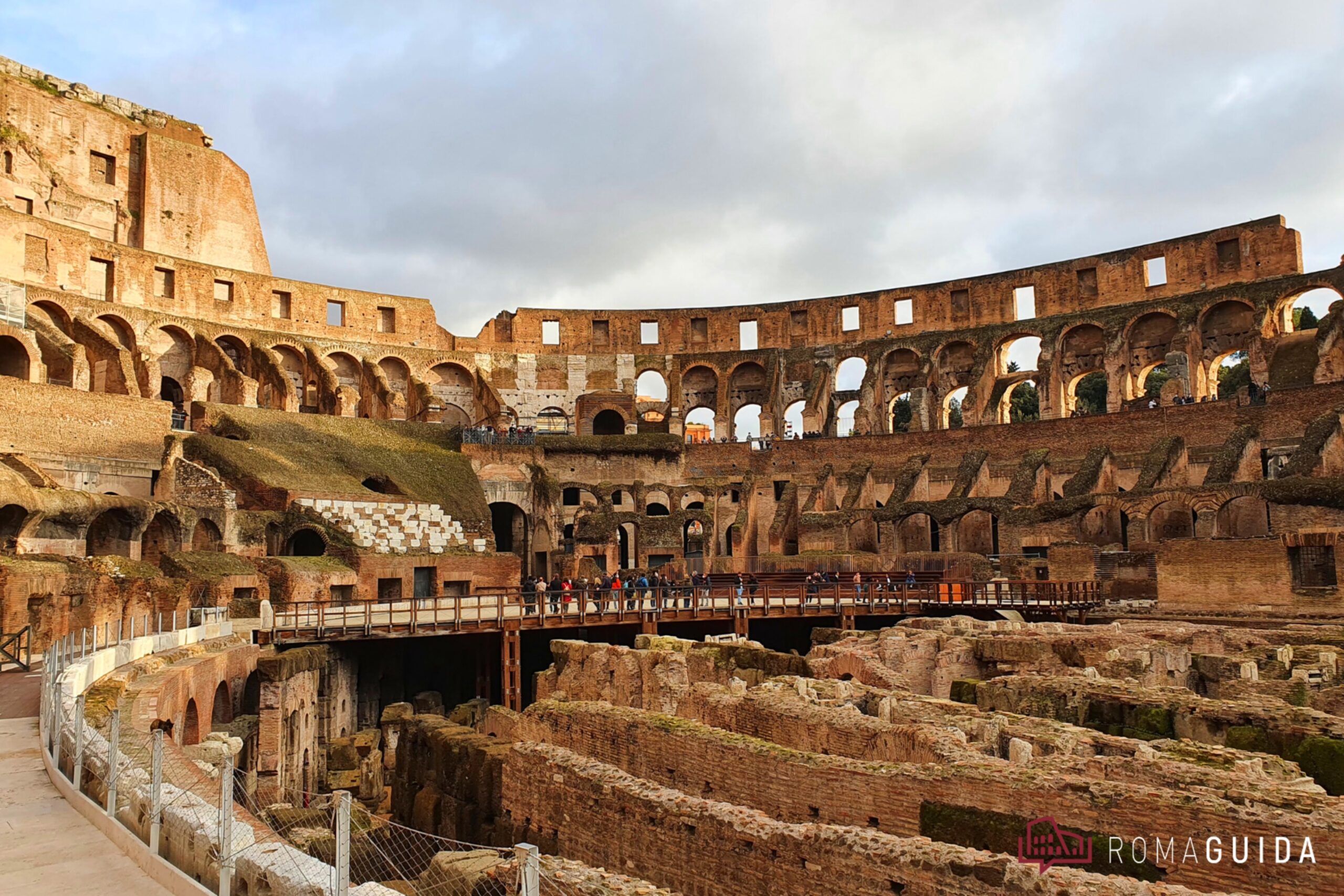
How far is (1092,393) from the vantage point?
59469 millimetres

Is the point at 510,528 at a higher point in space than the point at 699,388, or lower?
lower

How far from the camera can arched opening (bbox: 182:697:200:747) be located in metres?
14.7

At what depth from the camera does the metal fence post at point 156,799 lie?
632cm

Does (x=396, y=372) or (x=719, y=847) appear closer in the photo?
(x=719, y=847)

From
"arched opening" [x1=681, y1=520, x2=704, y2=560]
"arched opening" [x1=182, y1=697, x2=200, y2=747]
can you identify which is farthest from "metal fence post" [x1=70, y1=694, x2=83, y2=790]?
"arched opening" [x1=681, y1=520, x2=704, y2=560]

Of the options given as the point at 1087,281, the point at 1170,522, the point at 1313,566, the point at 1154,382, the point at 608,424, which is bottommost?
the point at 1313,566

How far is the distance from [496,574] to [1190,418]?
23209 mm

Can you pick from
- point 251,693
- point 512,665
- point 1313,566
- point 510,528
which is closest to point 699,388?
point 510,528

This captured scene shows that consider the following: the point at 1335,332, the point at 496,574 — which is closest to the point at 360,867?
the point at 496,574

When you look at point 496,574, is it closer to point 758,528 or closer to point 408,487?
point 408,487

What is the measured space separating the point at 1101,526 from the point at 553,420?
84.2ft

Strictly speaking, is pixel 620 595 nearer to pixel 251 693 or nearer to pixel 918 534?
pixel 251 693

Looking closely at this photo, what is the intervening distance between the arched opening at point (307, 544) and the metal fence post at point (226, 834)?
2452 centimetres

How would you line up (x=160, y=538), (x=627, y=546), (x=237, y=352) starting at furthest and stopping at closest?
(x=237, y=352) → (x=627, y=546) → (x=160, y=538)
